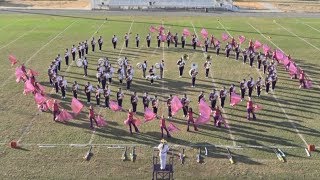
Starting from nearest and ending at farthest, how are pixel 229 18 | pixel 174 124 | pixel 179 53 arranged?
pixel 174 124 → pixel 179 53 → pixel 229 18

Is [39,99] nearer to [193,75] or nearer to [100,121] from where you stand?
[100,121]

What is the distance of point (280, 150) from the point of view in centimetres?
1494

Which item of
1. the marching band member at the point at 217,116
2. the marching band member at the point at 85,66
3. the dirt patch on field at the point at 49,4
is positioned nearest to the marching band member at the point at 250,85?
the marching band member at the point at 217,116

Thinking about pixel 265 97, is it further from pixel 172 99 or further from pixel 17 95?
pixel 17 95

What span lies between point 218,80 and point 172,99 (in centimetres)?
615

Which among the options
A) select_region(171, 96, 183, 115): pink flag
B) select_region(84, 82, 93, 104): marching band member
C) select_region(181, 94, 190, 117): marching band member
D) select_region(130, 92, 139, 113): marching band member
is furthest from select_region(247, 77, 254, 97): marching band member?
select_region(84, 82, 93, 104): marching band member

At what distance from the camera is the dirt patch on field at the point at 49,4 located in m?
53.0

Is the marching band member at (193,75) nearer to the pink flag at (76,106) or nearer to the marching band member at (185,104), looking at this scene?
the marching band member at (185,104)

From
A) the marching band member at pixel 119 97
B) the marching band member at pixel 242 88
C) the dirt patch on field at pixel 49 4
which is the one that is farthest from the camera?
the dirt patch on field at pixel 49 4

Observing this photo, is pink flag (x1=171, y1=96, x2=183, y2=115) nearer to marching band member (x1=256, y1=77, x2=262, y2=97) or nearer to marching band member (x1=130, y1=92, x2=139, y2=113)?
marching band member (x1=130, y1=92, x2=139, y2=113)

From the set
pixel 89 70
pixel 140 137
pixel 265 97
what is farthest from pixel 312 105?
pixel 89 70

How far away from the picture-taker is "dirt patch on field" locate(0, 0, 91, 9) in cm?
5303

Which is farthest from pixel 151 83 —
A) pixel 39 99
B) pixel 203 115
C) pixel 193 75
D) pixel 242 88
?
pixel 39 99

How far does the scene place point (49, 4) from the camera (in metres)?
54.9
